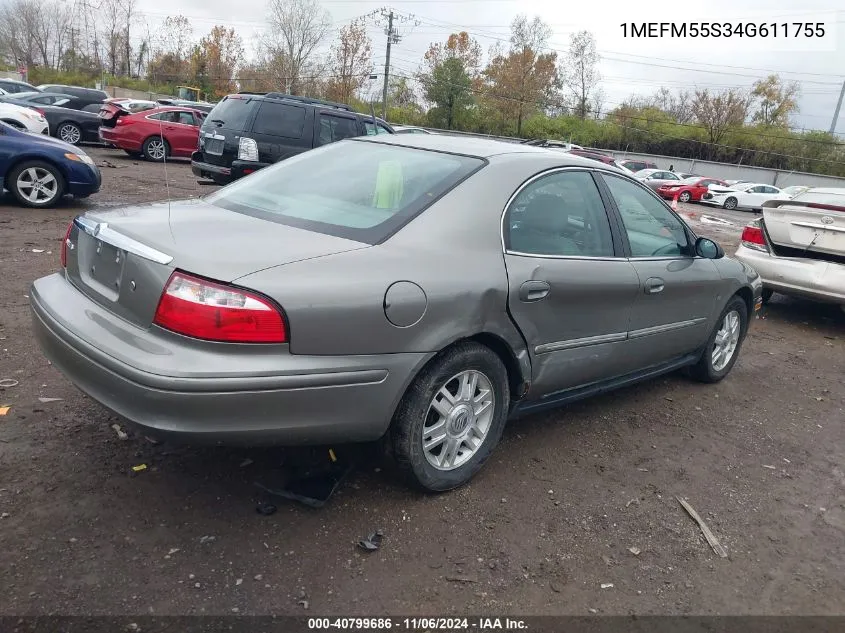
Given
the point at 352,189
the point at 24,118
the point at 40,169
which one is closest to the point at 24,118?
the point at 24,118

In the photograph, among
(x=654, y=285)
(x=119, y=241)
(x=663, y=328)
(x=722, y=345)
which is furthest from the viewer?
(x=722, y=345)

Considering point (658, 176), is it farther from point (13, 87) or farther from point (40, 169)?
point (40, 169)

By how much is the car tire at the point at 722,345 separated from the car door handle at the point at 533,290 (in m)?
2.14

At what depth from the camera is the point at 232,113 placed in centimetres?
1174

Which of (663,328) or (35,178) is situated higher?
(35,178)

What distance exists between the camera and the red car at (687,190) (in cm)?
3023

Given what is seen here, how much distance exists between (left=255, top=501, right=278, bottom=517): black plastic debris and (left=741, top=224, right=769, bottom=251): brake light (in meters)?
6.42

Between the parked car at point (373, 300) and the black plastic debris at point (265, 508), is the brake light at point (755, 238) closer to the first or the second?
the parked car at point (373, 300)

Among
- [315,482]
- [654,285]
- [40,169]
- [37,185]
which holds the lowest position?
[315,482]

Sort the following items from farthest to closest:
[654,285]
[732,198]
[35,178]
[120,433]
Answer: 1. [732,198]
2. [35,178]
3. [654,285]
4. [120,433]

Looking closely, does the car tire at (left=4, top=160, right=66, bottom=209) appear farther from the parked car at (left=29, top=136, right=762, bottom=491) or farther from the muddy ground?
the parked car at (left=29, top=136, right=762, bottom=491)

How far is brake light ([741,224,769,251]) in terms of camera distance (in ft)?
24.6

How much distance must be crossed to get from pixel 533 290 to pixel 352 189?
1.00 meters

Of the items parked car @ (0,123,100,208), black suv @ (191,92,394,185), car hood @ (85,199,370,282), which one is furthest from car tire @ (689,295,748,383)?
parked car @ (0,123,100,208)
